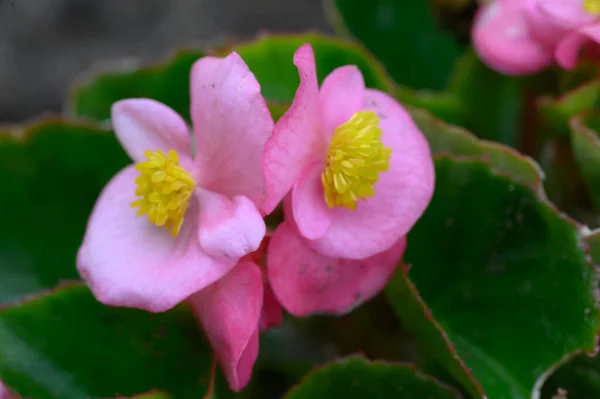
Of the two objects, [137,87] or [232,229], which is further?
[137,87]

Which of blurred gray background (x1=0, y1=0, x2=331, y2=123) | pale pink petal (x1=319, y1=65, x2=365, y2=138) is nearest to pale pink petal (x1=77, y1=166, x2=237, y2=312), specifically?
pale pink petal (x1=319, y1=65, x2=365, y2=138)

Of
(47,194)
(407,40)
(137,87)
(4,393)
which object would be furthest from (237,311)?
(407,40)

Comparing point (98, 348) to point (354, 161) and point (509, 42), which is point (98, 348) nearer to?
point (354, 161)

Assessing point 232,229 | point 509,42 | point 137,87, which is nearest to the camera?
point 232,229

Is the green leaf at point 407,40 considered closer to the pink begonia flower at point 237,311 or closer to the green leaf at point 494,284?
the green leaf at point 494,284

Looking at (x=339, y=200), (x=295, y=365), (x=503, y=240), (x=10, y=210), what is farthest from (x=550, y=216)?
(x=10, y=210)

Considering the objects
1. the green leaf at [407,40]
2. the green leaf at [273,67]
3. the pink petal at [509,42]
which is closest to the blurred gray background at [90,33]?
the green leaf at [407,40]
